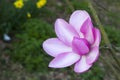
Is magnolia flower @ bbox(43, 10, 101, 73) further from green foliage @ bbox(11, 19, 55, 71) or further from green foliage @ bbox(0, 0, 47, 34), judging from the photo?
green foliage @ bbox(0, 0, 47, 34)

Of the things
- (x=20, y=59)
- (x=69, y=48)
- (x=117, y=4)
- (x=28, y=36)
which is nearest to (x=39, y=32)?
(x=28, y=36)

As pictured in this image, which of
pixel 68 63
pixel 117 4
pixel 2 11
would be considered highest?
pixel 68 63

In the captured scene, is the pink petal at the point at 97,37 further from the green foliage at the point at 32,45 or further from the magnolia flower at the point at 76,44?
the green foliage at the point at 32,45

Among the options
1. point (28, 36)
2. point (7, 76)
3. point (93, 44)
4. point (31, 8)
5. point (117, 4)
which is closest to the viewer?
point (93, 44)

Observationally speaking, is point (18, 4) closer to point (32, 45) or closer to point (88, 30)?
point (32, 45)

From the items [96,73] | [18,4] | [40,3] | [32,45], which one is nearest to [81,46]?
[96,73]

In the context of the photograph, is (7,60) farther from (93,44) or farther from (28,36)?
(93,44)

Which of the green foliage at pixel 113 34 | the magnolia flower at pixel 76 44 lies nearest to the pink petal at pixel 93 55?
the magnolia flower at pixel 76 44
